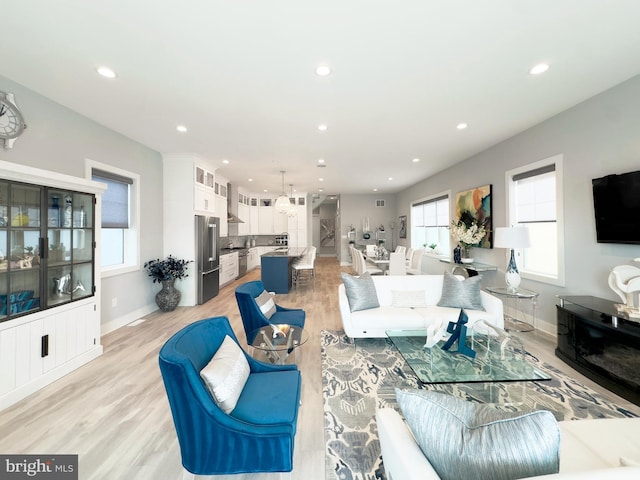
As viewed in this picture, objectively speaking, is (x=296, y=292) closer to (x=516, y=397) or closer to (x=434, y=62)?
(x=516, y=397)

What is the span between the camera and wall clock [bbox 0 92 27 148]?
2500 mm

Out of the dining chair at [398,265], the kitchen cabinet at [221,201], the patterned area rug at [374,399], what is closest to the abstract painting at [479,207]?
the dining chair at [398,265]

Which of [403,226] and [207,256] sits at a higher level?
[403,226]

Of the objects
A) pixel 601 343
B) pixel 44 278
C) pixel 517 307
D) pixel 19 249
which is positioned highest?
pixel 19 249

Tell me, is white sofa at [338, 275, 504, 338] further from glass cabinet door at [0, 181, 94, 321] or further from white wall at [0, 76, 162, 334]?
white wall at [0, 76, 162, 334]

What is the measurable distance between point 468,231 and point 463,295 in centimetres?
207

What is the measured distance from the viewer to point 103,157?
374cm

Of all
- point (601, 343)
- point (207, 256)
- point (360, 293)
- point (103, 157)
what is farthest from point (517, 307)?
point (103, 157)

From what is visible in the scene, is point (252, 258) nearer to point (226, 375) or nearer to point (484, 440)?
point (226, 375)

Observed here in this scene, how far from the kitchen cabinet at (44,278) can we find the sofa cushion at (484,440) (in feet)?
10.5

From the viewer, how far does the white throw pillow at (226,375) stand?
55.9 inches

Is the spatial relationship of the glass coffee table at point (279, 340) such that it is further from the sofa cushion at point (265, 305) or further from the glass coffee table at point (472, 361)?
the glass coffee table at point (472, 361)

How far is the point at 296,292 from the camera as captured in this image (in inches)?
246

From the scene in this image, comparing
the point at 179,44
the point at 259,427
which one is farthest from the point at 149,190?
the point at 259,427
